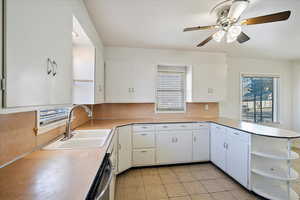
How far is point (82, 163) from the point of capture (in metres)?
1.01

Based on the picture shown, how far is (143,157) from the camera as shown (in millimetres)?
2674

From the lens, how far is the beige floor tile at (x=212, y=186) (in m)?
2.08

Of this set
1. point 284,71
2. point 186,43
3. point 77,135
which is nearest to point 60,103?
point 77,135

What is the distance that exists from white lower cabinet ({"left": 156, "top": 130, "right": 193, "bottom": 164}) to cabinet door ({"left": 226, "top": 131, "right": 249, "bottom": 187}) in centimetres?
69

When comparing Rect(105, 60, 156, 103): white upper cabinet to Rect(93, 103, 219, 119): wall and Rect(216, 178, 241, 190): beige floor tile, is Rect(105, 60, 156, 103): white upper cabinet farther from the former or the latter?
Rect(216, 178, 241, 190): beige floor tile

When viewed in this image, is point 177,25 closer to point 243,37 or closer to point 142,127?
point 243,37

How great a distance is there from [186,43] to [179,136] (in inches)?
71.8

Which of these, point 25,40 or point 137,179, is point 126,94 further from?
point 25,40

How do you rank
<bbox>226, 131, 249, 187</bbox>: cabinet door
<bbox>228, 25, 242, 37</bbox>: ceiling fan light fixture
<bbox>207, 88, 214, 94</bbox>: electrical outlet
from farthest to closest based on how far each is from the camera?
<bbox>207, 88, 214, 94</bbox>: electrical outlet → <bbox>226, 131, 249, 187</bbox>: cabinet door → <bbox>228, 25, 242, 37</bbox>: ceiling fan light fixture

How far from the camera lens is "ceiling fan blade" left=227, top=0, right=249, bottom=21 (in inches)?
54.2

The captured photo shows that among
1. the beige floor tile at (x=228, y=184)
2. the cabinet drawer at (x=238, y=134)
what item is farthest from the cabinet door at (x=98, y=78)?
the beige floor tile at (x=228, y=184)

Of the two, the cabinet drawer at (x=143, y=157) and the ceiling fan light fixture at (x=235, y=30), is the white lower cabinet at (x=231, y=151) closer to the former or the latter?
the cabinet drawer at (x=143, y=157)

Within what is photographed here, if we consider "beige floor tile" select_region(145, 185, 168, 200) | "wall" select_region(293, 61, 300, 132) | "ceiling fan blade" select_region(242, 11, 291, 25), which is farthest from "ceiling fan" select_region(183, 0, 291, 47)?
"wall" select_region(293, 61, 300, 132)

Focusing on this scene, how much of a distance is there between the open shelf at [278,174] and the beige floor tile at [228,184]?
0.43 m
